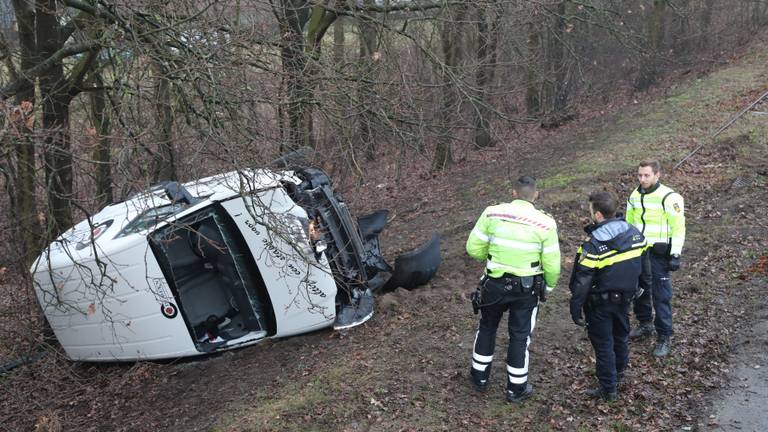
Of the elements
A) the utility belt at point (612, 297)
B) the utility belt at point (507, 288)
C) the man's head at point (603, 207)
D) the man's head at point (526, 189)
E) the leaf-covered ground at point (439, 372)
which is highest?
the man's head at point (526, 189)

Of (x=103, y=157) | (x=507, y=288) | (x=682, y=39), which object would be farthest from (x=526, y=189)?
(x=682, y=39)

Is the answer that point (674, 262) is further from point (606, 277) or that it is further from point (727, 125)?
point (727, 125)

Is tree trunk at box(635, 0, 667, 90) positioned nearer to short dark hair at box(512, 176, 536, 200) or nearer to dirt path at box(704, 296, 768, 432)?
dirt path at box(704, 296, 768, 432)

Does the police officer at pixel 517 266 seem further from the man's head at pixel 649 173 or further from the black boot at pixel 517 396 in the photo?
the man's head at pixel 649 173

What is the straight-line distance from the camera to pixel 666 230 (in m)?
5.42

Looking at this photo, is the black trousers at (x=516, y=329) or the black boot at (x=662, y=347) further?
the black boot at (x=662, y=347)

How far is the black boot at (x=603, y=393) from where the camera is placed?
16.1 ft

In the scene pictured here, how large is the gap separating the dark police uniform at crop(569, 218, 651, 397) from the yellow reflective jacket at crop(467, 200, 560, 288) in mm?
212

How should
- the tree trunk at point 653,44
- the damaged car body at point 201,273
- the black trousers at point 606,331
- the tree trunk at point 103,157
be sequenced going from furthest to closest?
the tree trunk at point 653,44 < the damaged car body at point 201,273 < the tree trunk at point 103,157 < the black trousers at point 606,331

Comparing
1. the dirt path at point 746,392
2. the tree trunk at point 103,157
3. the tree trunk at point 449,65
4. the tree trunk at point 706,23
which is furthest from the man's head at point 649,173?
the tree trunk at point 706,23

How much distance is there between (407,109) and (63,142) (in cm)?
385

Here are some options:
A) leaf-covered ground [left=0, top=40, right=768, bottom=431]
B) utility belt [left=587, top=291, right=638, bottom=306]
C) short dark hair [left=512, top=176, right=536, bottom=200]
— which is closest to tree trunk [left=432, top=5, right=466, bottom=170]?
leaf-covered ground [left=0, top=40, right=768, bottom=431]

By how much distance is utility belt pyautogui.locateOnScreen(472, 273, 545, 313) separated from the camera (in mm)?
4836

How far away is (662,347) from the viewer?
5.53m
